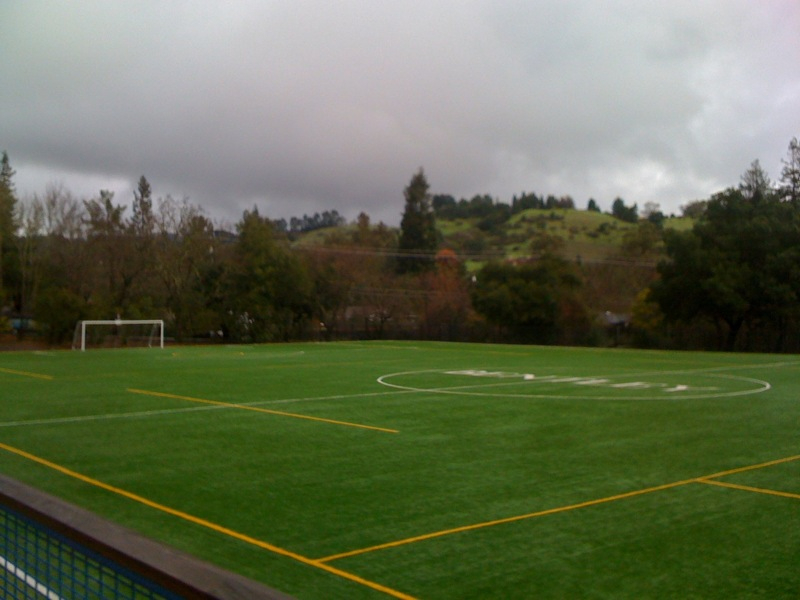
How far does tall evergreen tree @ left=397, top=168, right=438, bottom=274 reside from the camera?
284 ft

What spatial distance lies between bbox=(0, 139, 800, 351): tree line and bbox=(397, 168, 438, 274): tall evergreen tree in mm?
22709

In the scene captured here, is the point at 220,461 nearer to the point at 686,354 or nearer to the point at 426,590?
the point at 426,590

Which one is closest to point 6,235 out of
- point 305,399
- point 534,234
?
point 305,399

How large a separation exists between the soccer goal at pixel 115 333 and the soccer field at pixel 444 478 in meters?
19.7

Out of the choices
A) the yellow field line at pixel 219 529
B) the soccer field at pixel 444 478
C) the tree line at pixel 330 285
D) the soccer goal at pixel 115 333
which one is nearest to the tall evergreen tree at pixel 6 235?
the tree line at pixel 330 285

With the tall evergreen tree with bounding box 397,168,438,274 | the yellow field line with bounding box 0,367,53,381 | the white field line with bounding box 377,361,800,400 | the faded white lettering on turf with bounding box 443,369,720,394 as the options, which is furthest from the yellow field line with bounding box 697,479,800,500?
the tall evergreen tree with bounding box 397,168,438,274

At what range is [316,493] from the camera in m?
8.88

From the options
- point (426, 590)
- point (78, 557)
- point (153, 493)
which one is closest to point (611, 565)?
point (426, 590)

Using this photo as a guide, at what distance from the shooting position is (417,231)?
89562mm

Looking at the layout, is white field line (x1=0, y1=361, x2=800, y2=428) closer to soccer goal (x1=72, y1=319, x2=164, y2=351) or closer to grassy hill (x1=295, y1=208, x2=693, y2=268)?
soccer goal (x1=72, y1=319, x2=164, y2=351)

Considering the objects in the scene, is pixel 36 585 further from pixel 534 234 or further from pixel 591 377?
pixel 534 234

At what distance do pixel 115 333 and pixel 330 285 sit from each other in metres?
17.8

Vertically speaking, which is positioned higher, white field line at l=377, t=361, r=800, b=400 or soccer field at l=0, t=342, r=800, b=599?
white field line at l=377, t=361, r=800, b=400

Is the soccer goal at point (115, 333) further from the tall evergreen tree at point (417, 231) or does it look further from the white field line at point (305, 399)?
the tall evergreen tree at point (417, 231)
